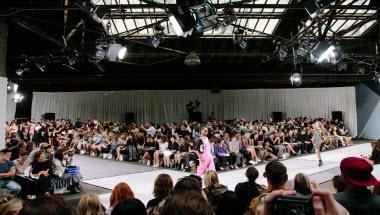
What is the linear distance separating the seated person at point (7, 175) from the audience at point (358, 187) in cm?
499

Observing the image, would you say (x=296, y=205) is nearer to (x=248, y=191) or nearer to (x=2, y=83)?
(x=248, y=191)

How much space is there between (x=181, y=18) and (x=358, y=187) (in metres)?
4.21

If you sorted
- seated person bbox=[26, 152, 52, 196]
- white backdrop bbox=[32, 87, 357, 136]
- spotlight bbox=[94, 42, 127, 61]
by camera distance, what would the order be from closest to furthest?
seated person bbox=[26, 152, 52, 196], spotlight bbox=[94, 42, 127, 61], white backdrop bbox=[32, 87, 357, 136]

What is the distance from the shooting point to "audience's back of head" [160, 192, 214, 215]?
122cm

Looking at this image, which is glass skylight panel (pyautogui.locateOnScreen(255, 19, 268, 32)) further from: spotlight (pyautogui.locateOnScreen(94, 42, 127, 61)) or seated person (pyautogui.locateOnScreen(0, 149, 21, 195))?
seated person (pyautogui.locateOnScreen(0, 149, 21, 195))

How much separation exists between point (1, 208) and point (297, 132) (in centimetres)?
1153

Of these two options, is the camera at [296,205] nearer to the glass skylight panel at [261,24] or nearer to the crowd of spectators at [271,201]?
the crowd of spectators at [271,201]

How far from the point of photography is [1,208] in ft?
7.63

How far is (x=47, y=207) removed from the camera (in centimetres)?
127

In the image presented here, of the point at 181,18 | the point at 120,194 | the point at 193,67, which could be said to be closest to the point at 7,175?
the point at 120,194

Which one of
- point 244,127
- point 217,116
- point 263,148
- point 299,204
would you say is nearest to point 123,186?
point 299,204

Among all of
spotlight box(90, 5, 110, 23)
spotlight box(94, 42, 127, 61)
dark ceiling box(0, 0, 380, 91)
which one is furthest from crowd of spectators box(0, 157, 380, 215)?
dark ceiling box(0, 0, 380, 91)

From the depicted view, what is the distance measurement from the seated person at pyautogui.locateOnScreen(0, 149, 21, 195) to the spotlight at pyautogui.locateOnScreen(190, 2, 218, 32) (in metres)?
3.81

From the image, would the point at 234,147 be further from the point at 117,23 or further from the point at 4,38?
the point at 4,38
